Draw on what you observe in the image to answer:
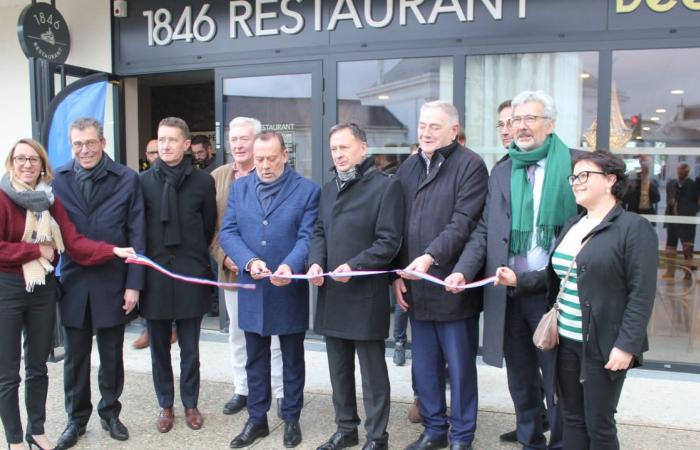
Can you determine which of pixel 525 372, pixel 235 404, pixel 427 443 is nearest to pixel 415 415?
pixel 427 443

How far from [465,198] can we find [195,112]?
7493 millimetres

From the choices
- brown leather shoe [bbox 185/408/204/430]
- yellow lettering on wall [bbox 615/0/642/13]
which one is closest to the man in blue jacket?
brown leather shoe [bbox 185/408/204/430]

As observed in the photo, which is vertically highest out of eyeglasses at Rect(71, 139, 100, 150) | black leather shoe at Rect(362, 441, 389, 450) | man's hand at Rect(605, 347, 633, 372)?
eyeglasses at Rect(71, 139, 100, 150)

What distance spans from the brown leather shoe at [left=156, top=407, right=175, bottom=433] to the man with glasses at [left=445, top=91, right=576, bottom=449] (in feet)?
6.79

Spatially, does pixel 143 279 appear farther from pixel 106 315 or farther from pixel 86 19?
pixel 86 19

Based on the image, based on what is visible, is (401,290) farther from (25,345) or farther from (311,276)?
(25,345)

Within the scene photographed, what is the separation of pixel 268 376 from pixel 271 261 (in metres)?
0.74

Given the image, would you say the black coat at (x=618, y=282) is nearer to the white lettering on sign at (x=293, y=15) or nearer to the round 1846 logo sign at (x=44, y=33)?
the white lettering on sign at (x=293, y=15)

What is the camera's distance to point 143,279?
153 inches

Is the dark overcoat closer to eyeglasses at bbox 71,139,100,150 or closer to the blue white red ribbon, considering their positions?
the blue white red ribbon

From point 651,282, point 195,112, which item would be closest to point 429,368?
point 651,282

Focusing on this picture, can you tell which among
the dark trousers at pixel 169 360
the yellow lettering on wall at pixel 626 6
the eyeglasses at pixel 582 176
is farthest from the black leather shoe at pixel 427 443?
the yellow lettering on wall at pixel 626 6

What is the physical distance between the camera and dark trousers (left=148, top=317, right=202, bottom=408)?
4023mm

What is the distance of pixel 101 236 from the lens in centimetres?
378
